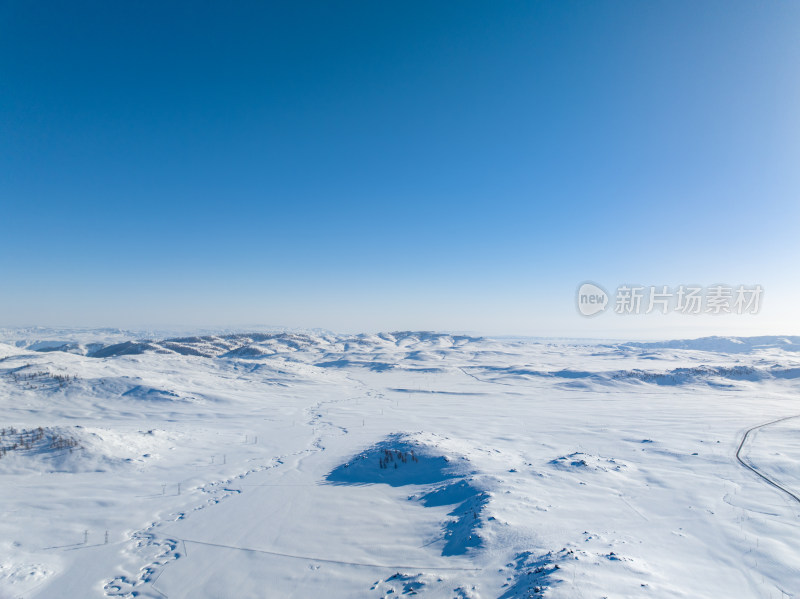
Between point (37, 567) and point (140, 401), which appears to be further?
point (140, 401)

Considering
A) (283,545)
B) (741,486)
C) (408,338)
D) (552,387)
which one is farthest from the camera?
(408,338)

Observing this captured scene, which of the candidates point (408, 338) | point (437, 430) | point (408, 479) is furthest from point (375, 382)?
point (408, 338)

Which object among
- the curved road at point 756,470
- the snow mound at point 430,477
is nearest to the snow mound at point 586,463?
the snow mound at point 430,477

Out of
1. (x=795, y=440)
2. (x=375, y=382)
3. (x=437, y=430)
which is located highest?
(x=795, y=440)

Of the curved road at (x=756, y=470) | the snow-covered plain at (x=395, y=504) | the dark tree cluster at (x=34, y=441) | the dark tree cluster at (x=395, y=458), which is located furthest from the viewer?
the dark tree cluster at (x=34, y=441)

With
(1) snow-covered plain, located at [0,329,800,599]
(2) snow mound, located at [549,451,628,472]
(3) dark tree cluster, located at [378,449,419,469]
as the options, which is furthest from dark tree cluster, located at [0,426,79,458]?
(2) snow mound, located at [549,451,628,472]

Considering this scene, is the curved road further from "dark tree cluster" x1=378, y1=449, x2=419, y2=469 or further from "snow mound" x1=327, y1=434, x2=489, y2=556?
"dark tree cluster" x1=378, y1=449, x2=419, y2=469

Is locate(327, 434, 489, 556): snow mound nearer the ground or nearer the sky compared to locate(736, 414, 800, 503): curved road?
nearer the ground

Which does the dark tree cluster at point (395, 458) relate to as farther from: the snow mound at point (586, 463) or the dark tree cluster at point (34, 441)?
the dark tree cluster at point (34, 441)

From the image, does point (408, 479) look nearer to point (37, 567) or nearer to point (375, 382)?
point (37, 567)
